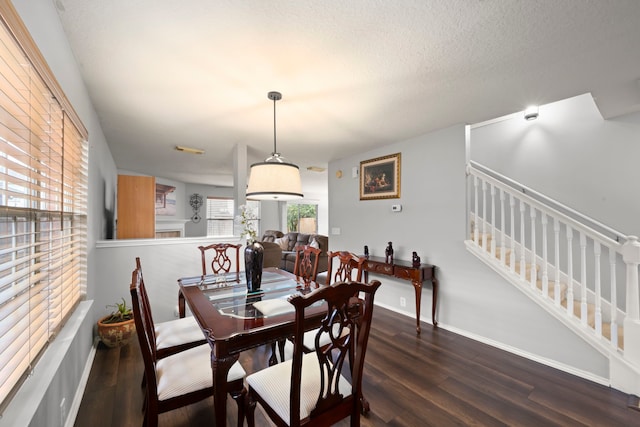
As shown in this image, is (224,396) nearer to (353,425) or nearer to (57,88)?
(353,425)

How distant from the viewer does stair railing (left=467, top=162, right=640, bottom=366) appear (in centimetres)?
202

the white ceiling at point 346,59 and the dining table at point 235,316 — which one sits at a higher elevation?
the white ceiling at point 346,59

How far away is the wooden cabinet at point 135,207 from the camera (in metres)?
3.06

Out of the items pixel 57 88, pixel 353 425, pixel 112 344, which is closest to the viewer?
pixel 353 425

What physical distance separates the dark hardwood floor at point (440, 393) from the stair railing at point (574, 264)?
0.52 metres

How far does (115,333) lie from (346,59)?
3.03m

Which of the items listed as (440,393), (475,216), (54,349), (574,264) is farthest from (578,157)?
(54,349)

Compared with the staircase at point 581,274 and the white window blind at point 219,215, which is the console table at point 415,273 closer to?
the staircase at point 581,274

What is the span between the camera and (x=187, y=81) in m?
2.06

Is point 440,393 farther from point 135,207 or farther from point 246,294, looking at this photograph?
point 135,207

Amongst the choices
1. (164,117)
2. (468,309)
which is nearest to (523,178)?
(468,309)

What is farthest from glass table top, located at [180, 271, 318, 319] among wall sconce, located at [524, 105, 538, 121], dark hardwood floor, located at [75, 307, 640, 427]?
wall sconce, located at [524, 105, 538, 121]

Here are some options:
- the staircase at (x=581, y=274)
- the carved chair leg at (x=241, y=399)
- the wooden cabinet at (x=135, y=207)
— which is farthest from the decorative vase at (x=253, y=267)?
the staircase at (x=581, y=274)

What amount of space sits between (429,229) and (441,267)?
0.48 metres
